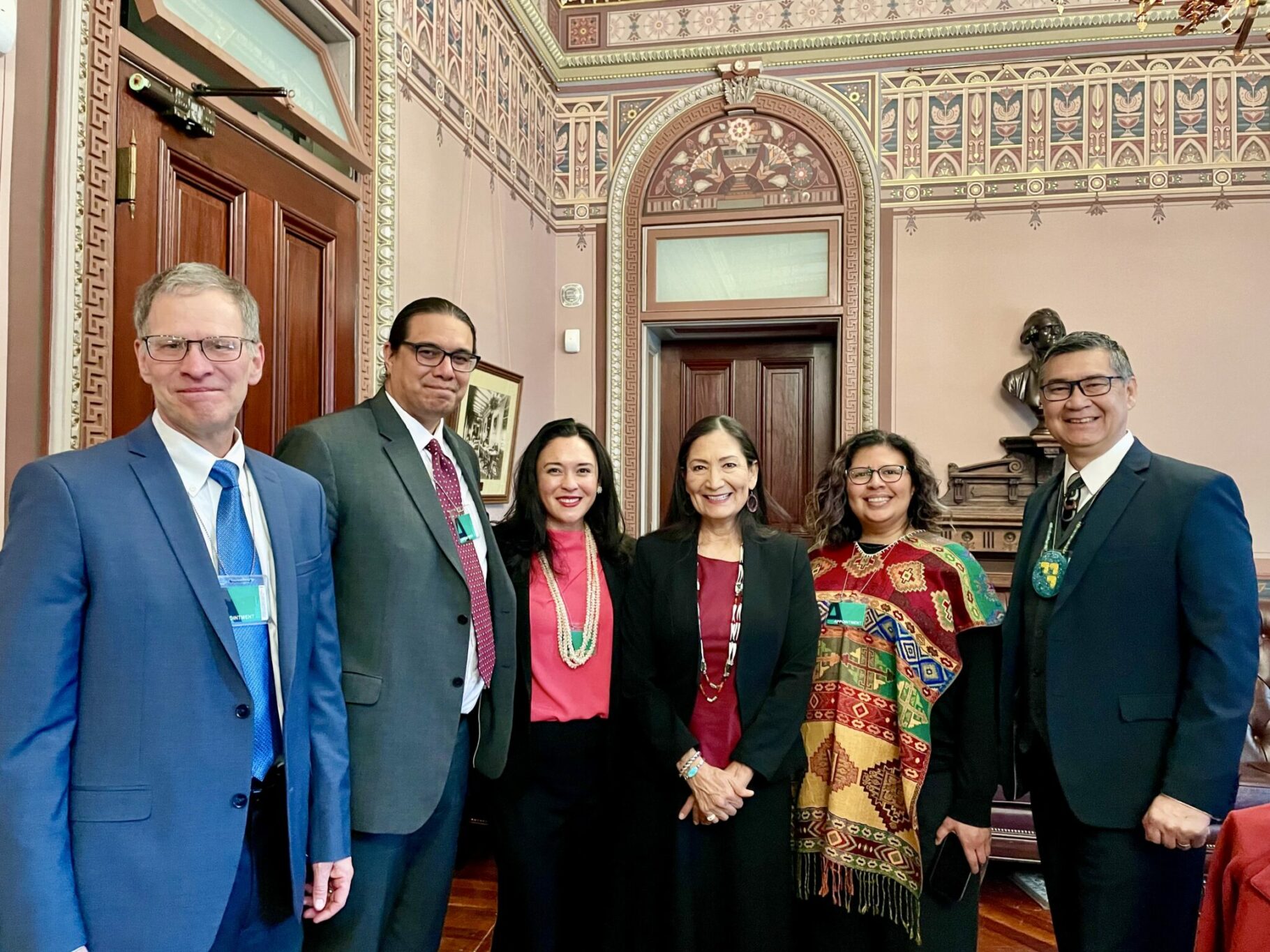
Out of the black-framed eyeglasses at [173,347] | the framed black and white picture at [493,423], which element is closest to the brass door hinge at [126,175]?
the black-framed eyeglasses at [173,347]

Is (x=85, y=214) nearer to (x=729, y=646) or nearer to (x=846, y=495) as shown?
(x=729, y=646)

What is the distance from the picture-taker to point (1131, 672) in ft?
5.38

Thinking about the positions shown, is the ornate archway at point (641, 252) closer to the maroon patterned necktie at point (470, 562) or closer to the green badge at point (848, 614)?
the green badge at point (848, 614)

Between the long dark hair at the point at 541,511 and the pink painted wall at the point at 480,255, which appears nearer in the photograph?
the long dark hair at the point at 541,511

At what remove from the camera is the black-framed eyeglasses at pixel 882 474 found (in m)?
1.95

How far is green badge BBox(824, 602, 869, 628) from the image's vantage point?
76.3 inches

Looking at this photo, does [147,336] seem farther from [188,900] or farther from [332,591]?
[188,900]

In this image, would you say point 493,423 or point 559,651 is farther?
point 493,423

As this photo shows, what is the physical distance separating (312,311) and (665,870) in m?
1.94

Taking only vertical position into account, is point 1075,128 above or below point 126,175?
above

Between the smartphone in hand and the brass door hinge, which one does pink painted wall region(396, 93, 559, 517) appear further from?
the smartphone in hand

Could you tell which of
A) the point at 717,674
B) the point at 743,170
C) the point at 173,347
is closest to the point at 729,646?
the point at 717,674

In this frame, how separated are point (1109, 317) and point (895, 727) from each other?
3467 millimetres

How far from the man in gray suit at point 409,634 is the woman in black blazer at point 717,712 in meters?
0.39
